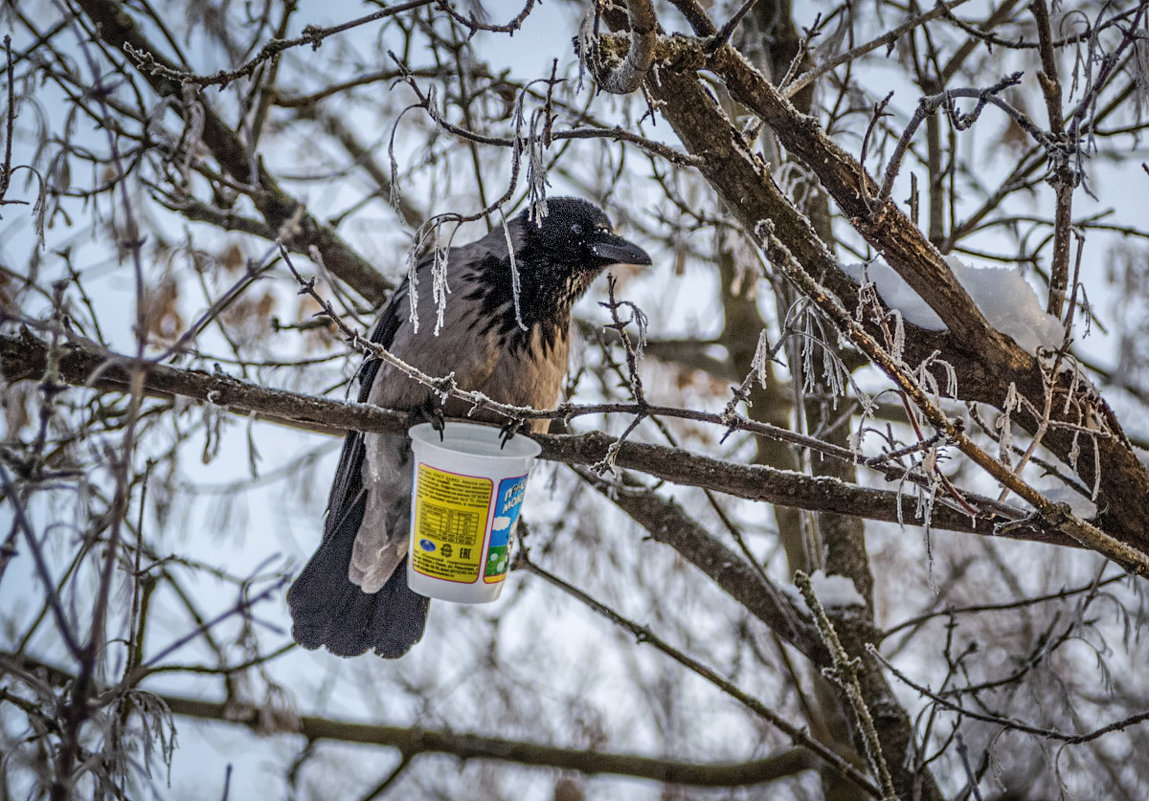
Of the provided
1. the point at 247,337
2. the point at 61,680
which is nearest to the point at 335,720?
the point at 61,680

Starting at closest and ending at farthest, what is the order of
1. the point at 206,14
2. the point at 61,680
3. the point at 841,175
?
the point at 841,175 < the point at 206,14 < the point at 61,680

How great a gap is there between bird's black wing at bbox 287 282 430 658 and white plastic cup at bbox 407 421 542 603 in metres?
0.53

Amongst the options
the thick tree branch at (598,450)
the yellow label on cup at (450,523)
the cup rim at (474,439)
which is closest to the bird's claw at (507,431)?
the cup rim at (474,439)

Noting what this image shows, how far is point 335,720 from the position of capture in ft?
12.3

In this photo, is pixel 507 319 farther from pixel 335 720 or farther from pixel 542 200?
pixel 335 720

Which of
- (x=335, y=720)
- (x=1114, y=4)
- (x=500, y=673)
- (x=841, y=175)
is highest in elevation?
(x=1114, y=4)

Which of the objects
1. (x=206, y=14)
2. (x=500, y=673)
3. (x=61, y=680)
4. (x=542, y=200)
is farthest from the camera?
(x=500, y=673)

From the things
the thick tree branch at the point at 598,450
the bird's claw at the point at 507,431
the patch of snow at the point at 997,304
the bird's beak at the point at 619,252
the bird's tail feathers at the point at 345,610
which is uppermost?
the bird's beak at the point at 619,252

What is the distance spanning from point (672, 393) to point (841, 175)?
2.76 m

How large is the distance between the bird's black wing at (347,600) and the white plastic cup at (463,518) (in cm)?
53

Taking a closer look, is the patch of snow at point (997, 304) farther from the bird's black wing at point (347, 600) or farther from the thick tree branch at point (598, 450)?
the bird's black wing at point (347, 600)

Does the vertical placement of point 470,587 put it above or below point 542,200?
below

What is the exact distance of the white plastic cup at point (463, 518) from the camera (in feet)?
6.92

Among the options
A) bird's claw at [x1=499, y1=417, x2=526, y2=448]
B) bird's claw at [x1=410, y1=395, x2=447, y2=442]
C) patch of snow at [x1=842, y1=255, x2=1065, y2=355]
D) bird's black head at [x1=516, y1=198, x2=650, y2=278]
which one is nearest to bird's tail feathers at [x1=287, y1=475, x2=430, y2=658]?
bird's claw at [x1=410, y1=395, x2=447, y2=442]
